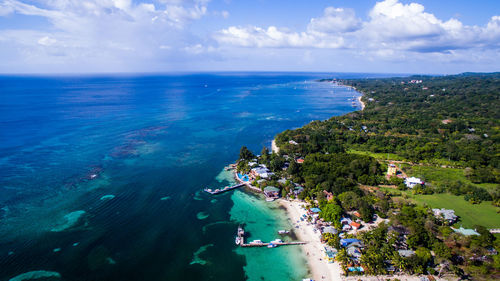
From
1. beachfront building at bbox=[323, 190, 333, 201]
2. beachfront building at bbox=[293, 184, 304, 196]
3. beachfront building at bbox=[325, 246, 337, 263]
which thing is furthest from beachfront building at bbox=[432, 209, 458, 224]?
beachfront building at bbox=[293, 184, 304, 196]

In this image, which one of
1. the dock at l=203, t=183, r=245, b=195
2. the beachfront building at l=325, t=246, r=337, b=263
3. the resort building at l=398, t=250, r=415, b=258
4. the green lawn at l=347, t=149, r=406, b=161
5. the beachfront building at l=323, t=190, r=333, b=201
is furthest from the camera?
the green lawn at l=347, t=149, r=406, b=161

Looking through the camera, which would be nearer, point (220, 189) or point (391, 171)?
point (220, 189)

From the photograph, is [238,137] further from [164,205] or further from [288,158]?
[164,205]

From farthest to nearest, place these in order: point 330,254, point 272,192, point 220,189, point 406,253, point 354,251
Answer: point 220,189 → point 272,192 → point 330,254 → point 354,251 → point 406,253

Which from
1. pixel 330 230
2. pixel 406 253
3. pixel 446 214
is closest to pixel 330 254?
pixel 330 230

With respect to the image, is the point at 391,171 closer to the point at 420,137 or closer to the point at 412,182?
the point at 412,182

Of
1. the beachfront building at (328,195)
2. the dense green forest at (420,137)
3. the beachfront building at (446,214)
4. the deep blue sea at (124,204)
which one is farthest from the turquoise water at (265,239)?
the beachfront building at (446,214)

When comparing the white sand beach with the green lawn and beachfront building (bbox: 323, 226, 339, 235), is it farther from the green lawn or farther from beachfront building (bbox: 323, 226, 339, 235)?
the green lawn
